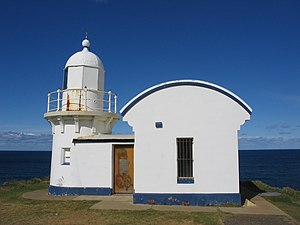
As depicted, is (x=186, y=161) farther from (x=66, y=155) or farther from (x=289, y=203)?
(x=66, y=155)

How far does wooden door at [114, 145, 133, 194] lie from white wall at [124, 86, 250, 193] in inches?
69.9

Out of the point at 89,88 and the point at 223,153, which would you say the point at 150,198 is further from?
the point at 89,88

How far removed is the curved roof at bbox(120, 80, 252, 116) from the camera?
448 inches

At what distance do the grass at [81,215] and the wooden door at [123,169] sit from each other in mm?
1996

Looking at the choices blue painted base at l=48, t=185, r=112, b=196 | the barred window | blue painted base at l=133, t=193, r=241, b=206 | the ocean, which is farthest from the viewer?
the ocean

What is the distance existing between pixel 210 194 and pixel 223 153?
167cm

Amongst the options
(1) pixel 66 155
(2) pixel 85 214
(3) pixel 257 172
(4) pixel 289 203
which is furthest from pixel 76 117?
(3) pixel 257 172

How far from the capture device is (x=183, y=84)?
11.8 metres

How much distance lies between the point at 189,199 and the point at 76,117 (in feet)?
21.1

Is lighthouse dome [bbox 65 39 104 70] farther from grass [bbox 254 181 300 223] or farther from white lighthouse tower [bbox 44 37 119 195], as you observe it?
grass [bbox 254 181 300 223]

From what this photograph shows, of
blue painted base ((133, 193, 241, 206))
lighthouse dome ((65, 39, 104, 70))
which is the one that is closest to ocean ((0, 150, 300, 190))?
blue painted base ((133, 193, 241, 206))

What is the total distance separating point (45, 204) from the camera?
37.3 feet

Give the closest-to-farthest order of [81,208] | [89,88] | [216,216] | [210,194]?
1. [216,216]
2. [81,208]
3. [210,194]
4. [89,88]

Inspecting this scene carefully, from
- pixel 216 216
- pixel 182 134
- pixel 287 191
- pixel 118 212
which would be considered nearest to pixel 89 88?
pixel 182 134
